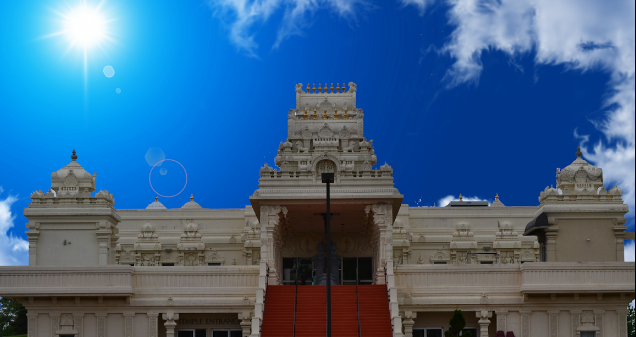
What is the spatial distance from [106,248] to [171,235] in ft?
40.6

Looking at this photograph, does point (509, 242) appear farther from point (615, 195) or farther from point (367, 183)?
point (367, 183)

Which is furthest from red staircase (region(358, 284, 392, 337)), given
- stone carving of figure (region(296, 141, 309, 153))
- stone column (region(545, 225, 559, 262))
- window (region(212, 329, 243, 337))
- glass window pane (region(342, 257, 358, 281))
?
stone carving of figure (region(296, 141, 309, 153))

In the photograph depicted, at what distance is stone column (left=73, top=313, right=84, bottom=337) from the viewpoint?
124 ft

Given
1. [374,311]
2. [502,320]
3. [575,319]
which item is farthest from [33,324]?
[575,319]

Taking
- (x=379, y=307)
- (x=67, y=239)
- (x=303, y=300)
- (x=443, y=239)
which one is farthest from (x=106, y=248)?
(x=443, y=239)

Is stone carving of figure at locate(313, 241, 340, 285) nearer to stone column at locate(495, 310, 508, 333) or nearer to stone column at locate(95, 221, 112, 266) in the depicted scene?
stone column at locate(495, 310, 508, 333)

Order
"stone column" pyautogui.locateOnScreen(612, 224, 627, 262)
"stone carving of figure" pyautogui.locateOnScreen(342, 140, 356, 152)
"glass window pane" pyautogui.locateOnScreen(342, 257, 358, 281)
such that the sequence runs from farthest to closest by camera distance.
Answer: "stone carving of figure" pyautogui.locateOnScreen(342, 140, 356, 152) → "glass window pane" pyautogui.locateOnScreen(342, 257, 358, 281) → "stone column" pyautogui.locateOnScreen(612, 224, 627, 262)

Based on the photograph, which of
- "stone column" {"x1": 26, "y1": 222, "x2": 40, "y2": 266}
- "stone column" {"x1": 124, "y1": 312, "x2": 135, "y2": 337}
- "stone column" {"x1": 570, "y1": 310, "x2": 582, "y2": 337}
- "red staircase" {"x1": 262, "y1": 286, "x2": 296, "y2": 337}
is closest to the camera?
"red staircase" {"x1": 262, "y1": 286, "x2": 296, "y2": 337}

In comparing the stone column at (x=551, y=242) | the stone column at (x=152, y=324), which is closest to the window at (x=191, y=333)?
the stone column at (x=152, y=324)

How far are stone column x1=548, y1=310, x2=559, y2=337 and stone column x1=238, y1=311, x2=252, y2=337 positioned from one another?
1355cm

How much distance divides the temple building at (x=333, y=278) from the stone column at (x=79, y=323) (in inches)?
2.1

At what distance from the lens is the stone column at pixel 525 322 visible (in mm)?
37844

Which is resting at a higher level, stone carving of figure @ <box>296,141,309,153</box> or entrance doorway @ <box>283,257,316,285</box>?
stone carving of figure @ <box>296,141,309,153</box>

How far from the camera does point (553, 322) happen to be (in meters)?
37.9
